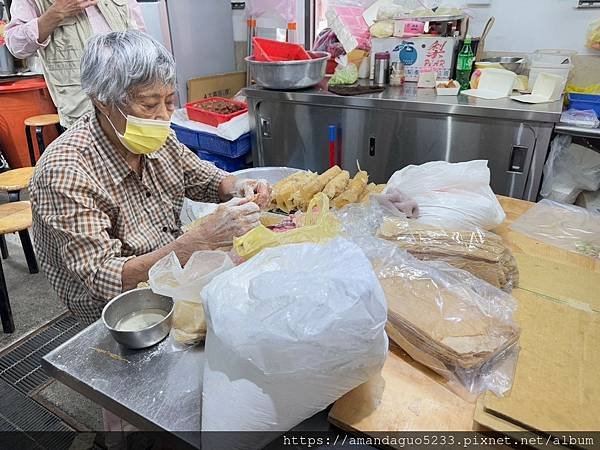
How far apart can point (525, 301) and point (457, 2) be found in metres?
2.49

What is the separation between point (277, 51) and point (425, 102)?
111 cm

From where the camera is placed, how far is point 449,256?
3.48 feet

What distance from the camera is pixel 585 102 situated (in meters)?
2.26

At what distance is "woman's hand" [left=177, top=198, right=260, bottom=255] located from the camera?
116cm

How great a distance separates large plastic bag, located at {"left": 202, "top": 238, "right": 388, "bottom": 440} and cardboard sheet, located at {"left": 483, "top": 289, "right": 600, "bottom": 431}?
0.89 feet

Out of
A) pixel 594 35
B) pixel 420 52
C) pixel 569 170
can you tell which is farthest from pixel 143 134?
pixel 594 35

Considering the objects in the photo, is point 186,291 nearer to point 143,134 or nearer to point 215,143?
point 143,134

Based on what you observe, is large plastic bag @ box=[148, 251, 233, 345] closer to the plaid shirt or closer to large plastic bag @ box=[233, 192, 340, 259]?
large plastic bag @ box=[233, 192, 340, 259]

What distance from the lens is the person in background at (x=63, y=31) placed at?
7.28 ft

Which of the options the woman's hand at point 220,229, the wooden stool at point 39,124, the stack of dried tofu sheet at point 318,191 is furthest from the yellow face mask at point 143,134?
the wooden stool at point 39,124

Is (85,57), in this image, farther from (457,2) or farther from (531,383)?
(457,2)

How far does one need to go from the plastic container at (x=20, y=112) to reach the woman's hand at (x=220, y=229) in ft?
11.0

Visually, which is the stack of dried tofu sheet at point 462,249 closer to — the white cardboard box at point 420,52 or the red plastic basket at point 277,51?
the white cardboard box at point 420,52

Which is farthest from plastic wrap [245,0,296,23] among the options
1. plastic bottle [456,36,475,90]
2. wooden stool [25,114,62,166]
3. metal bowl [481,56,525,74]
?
wooden stool [25,114,62,166]
